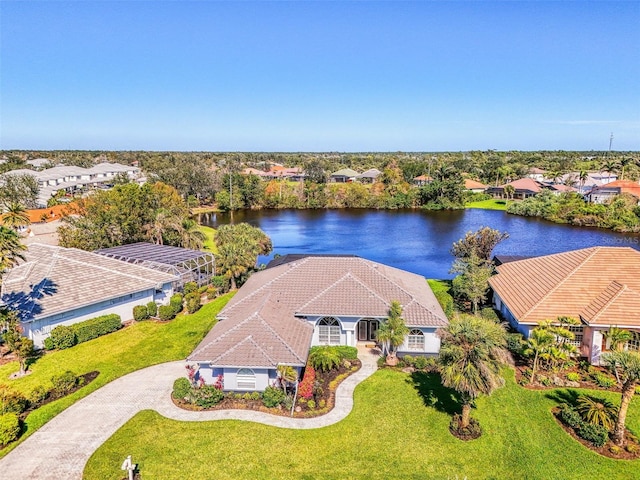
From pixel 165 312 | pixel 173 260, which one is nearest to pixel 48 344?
pixel 165 312

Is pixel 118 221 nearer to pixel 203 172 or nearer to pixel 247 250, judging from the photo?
pixel 247 250

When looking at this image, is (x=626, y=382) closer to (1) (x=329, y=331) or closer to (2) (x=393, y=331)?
(2) (x=393, y=331)

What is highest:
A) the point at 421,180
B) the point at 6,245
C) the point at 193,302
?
the point at 6,245

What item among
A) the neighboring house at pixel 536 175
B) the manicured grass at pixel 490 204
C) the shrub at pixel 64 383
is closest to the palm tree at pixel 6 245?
the shrub at pixel 64 383

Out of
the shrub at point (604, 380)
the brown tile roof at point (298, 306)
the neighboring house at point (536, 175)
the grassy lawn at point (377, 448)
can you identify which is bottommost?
the grassy lawn at point (377, 448)

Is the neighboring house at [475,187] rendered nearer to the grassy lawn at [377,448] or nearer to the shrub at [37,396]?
the grassy lawn at [377,448]

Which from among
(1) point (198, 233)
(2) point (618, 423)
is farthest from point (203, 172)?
(2) point (618, 423)
